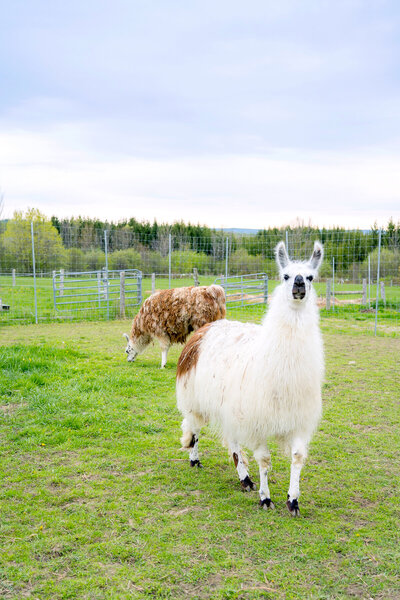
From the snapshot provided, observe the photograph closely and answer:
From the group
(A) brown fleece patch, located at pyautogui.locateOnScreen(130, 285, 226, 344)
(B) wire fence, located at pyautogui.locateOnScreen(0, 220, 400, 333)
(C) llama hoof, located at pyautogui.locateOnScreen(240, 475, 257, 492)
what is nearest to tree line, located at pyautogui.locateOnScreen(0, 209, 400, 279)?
(B) wire fence, located at pyautogui.locateOnScreen(0, 220, 400, 333)

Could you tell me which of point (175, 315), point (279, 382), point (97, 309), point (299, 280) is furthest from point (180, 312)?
point (97, 309)

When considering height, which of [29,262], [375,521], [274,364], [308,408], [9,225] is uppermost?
[9,225]

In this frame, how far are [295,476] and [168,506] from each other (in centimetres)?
97

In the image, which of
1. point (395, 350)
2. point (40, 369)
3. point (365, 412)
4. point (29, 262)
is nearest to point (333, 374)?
point (365, 412)

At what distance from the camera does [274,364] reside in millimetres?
3615

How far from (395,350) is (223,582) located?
8.15m

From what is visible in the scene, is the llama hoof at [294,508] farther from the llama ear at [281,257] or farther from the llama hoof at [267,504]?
Answer: the llama ear at [281,257]

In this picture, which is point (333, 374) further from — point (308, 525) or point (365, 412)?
point (308, 525)

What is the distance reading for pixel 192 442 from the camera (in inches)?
174

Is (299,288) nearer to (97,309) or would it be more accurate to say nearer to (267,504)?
(267,504)

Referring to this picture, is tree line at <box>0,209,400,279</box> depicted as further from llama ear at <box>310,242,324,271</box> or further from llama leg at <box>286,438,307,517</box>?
llama leg at <box>286,438,307,517</box>

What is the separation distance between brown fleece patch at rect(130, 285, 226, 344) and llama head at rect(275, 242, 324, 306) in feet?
14.8

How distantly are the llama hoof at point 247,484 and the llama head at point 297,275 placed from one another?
5.09 feet

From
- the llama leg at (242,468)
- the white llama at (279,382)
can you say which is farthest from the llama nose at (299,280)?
the llama leg at (242,468)
